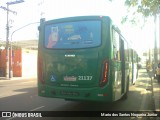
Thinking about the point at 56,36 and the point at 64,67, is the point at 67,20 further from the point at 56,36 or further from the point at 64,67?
the point at 64,67

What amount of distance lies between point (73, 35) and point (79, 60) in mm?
836

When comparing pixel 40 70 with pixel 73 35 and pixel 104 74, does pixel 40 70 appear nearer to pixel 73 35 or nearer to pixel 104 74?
pixel 73 35

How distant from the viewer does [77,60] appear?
9273mm

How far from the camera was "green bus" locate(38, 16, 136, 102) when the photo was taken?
8.99 meters

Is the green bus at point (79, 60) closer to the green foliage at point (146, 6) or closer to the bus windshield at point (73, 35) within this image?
the bus windshield at point (73, 35)

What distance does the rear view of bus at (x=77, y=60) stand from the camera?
8992 mm

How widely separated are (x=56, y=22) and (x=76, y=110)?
335 cm

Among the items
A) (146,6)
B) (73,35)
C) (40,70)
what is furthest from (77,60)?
(146,6)

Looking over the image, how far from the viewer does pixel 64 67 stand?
9477 mm

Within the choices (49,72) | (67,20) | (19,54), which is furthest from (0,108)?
(19,54)
